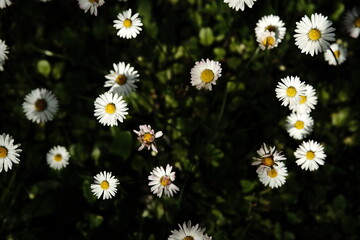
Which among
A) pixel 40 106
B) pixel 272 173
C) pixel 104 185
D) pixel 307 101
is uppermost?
pixel 307 101

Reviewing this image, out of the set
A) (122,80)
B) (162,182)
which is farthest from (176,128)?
(162,182)

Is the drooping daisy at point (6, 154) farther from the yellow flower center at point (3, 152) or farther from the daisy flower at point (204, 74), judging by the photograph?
the daisy flower at point (204, 74)

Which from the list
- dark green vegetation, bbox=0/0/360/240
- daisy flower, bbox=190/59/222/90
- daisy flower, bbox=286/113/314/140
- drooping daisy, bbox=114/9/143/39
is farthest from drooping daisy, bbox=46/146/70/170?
daisy flower, bbox=286/113/314/140

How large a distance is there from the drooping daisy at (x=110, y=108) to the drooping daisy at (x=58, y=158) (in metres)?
0.55

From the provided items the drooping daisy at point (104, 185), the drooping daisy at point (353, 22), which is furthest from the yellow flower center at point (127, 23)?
the drooping daisy at point (353, 22)

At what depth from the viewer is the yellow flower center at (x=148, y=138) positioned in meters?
2.25

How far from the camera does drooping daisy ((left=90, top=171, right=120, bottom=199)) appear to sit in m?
2.34

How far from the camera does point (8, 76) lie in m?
3.29

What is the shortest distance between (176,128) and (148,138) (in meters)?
0.72

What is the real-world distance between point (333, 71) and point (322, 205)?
1237 millimetres

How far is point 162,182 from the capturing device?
228 cm

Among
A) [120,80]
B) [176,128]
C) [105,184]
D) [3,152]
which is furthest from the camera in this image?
[176,128]

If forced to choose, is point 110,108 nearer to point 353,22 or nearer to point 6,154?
point 6,154

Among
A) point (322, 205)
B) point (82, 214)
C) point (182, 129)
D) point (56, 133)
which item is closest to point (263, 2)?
point (182, 129)
